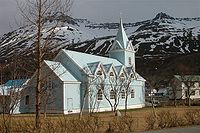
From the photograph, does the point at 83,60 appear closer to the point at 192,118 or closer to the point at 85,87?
the point at 85,87

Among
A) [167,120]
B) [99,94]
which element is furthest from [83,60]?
[167,120]

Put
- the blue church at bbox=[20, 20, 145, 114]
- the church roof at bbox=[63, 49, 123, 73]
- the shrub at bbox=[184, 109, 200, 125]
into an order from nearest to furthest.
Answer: the shrub at bbox=[184, 109, 200, 125], the blue church at bbox=[20, 20, 145, 114], the church roof at bbox=[63, 49, 123, 73]

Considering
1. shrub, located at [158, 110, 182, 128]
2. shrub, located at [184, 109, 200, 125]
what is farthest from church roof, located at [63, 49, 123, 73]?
shrub, located at [158, 110, 182, 128]

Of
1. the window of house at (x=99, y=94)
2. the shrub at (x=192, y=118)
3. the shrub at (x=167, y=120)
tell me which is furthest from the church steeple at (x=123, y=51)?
the shrub at (x=167, y=120)

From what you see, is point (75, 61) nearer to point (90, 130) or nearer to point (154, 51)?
point (90, 130)

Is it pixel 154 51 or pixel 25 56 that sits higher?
pixel 154 51

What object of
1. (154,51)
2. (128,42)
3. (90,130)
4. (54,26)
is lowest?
(90,130)

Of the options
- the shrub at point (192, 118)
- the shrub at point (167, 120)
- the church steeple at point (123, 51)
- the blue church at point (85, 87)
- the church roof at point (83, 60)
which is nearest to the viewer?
the shrub at point (167, 120)

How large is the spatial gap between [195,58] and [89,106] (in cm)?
9466

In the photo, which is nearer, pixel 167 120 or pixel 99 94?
pixel 167 120

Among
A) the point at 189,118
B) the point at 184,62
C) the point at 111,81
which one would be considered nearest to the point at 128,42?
the point at 111,81

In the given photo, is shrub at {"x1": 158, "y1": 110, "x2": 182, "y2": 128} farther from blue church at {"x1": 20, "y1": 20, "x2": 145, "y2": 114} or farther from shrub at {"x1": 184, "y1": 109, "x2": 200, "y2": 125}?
blue church at {"x1": 20, "y1": 20, "x2": 145, "y2": 114}

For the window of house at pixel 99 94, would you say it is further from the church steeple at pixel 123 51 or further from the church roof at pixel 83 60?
the church steeple at pixel 123 51

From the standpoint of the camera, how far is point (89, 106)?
4272cm
